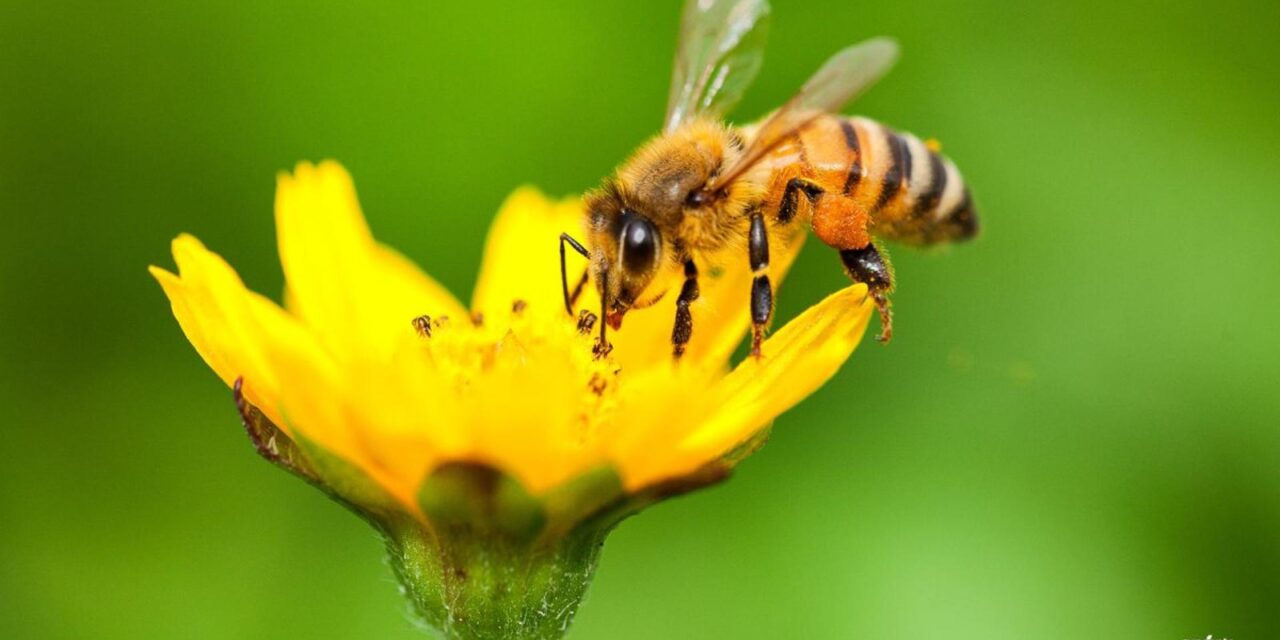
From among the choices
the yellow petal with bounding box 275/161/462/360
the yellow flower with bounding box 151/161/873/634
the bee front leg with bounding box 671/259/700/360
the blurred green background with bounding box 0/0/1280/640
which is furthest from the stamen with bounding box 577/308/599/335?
the blurred green background with bounding box 0/0/1280/640

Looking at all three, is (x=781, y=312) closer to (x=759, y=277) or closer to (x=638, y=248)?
(x=759, y=277)

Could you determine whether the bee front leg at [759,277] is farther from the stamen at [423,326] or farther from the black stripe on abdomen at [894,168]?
the stamen at [423,326]

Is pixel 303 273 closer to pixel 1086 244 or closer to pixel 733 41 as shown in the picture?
pixel 733 41

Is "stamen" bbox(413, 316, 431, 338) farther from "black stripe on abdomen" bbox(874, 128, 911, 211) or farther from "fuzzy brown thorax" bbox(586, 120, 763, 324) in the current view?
"black stripe on abdomen" bbox(874, 128, 911, 211)

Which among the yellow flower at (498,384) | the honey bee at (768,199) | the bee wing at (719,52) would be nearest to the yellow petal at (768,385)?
the yellow flower at (498,384)

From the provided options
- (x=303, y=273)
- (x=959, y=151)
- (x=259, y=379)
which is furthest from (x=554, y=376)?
(x=959, y=151)
